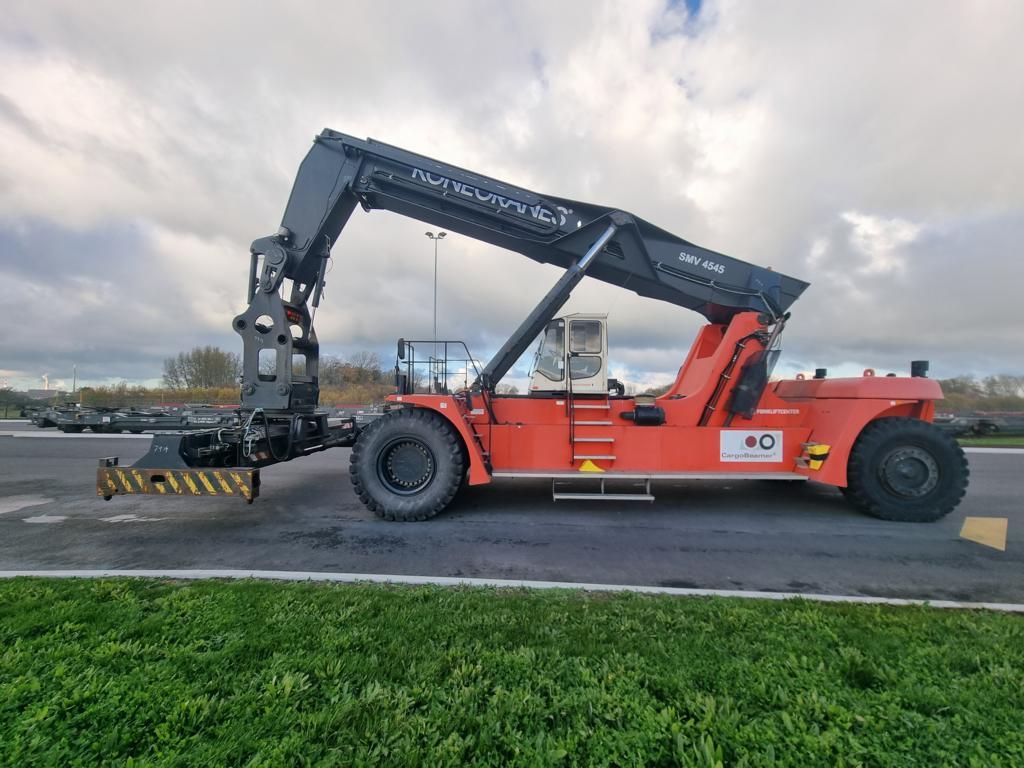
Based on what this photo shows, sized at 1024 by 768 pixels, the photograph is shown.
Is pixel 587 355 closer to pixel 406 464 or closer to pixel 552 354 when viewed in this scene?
pixel 552 354

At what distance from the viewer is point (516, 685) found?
2.43 m

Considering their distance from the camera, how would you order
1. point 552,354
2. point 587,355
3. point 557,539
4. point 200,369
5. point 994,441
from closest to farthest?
point 557,539
point 587,355
point 552,354
point 994,441
point 200,369

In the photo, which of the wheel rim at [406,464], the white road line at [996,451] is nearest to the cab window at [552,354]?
the wheel rim at [406,464]

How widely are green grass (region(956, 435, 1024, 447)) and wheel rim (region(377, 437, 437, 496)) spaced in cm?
1993

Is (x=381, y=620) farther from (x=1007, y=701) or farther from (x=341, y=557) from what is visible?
(x=1007, y=701)

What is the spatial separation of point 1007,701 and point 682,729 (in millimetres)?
1798

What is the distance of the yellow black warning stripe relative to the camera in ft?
18.6

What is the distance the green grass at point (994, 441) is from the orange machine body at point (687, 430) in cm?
1396

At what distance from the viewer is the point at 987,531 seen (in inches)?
236

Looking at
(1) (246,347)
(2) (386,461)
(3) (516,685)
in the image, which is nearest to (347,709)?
(3) (516,685)

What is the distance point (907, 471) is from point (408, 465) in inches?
291

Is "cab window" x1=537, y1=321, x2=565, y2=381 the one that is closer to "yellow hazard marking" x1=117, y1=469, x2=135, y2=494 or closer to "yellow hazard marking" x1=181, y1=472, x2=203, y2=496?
"yellow hazard marking" x1=181, y1=472, x2=203, y2=496

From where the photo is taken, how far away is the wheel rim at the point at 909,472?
644cm

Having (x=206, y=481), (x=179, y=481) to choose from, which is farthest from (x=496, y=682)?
(x=179, y=481)
